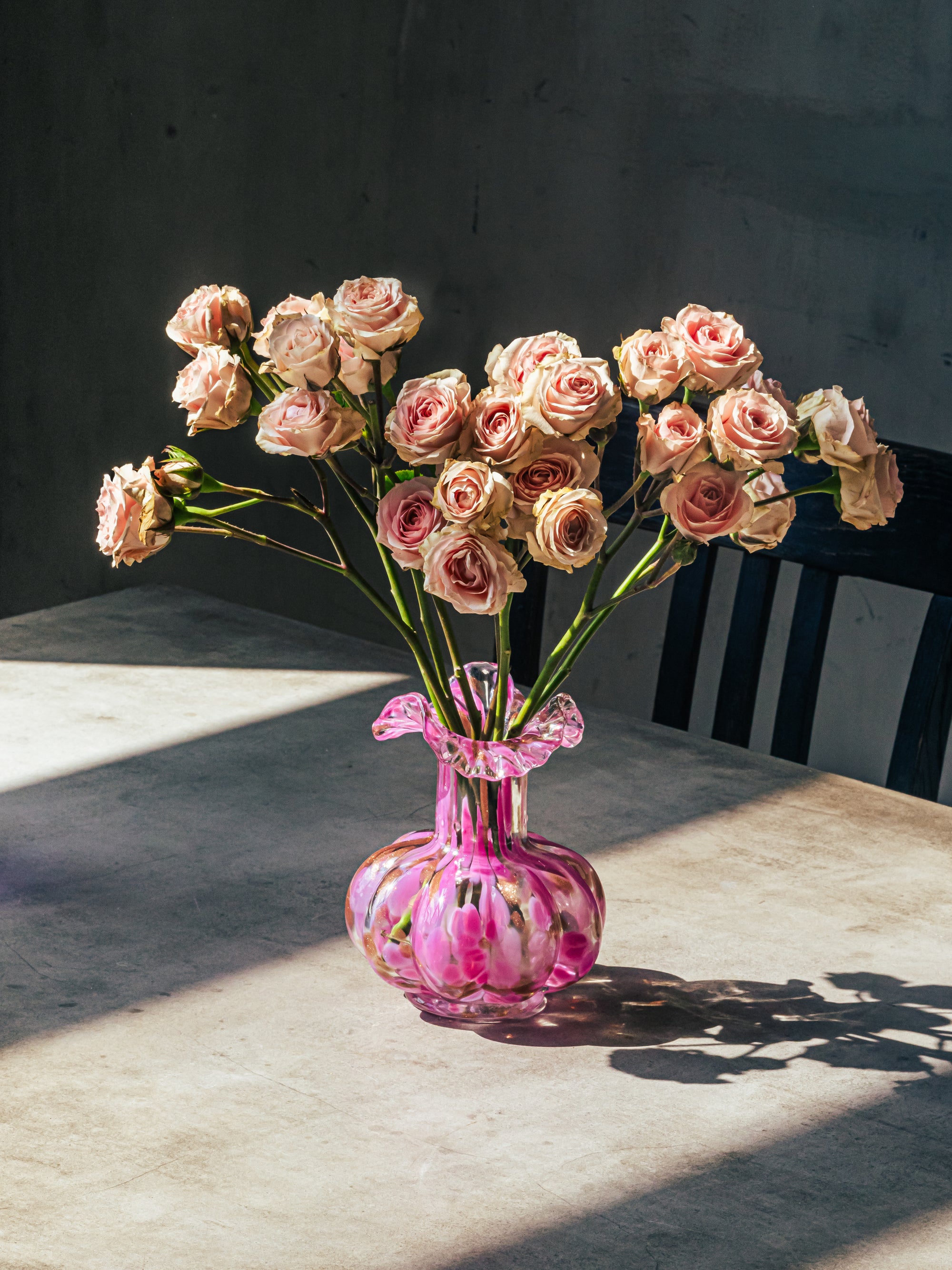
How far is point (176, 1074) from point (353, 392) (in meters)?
0.43

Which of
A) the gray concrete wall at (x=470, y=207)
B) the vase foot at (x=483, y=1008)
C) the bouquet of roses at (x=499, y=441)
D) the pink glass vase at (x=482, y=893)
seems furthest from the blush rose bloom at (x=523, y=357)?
the gray concrete wall at (x=470, y=207)

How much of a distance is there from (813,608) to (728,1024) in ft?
2.08

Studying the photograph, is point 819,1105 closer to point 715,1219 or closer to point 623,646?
point 715,1219

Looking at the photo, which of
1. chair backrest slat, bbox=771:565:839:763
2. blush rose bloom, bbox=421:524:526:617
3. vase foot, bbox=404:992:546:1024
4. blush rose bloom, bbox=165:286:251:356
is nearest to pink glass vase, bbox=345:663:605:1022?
vase foot, bbox=404:992:546:1024

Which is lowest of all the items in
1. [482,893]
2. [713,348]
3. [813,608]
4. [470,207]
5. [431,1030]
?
[431,1030]

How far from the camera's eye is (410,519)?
34.9 inches

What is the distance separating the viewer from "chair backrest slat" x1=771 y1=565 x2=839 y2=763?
5.11ft

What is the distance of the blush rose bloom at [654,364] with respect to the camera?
0.91 m

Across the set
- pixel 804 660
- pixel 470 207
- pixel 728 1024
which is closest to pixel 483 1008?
pixel 728 1024

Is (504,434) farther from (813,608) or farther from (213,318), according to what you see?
(813,608)

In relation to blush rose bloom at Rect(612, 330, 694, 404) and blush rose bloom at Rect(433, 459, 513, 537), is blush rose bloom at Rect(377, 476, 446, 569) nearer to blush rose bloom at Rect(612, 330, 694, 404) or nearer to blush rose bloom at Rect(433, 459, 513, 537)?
blush rose bloom at Rect(433, 459, 513, 537)

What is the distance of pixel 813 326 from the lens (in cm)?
247

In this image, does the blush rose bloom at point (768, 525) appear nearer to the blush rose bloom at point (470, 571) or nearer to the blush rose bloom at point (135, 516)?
the blush rose bloom at point (470, 571)

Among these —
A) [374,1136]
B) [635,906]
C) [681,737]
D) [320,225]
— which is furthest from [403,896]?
[320,225]
